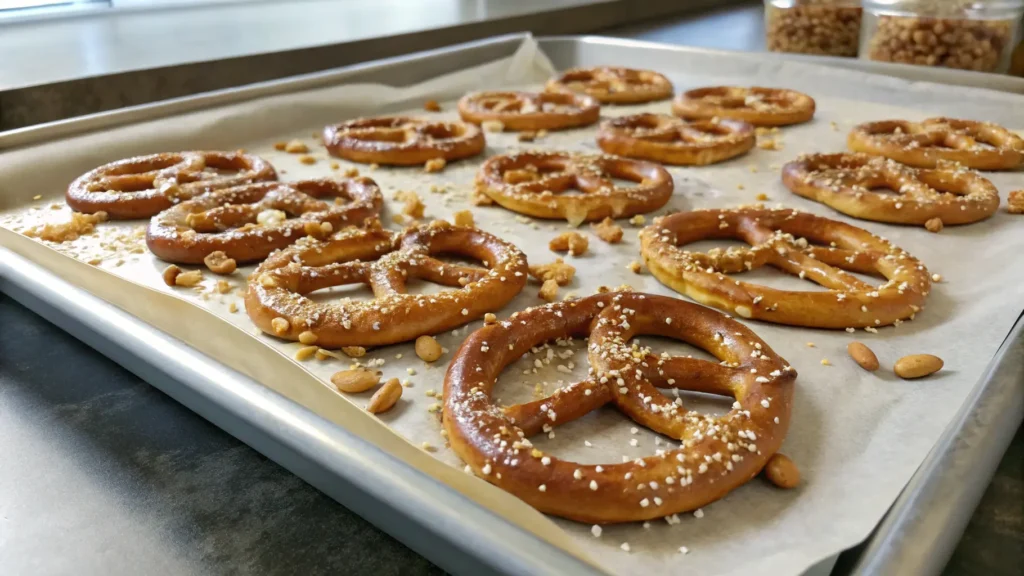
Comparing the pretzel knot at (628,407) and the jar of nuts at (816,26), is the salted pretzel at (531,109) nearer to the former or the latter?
the jar of nuts at (816,26)

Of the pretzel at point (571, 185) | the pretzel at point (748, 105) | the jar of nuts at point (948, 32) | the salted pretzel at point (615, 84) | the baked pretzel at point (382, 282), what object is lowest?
the baked pretzel at point (382, 282)

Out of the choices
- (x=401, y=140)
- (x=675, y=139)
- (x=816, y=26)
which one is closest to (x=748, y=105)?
(x=675, y=139)

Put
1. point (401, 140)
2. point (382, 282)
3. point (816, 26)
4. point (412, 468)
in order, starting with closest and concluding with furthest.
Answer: point (412, 468) → point (382, 282) → point (401, 140) → point (816, 26)

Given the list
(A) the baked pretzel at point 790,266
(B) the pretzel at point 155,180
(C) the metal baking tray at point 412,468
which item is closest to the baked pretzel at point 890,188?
(A) the baked pretzel at point 790,266

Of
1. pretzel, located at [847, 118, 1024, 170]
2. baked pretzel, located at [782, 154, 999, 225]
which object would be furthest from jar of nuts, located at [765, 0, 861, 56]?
baked pretzel, located at [782, 154, 999, 225]

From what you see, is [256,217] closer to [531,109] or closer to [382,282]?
[382,282]

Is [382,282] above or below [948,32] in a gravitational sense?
below
